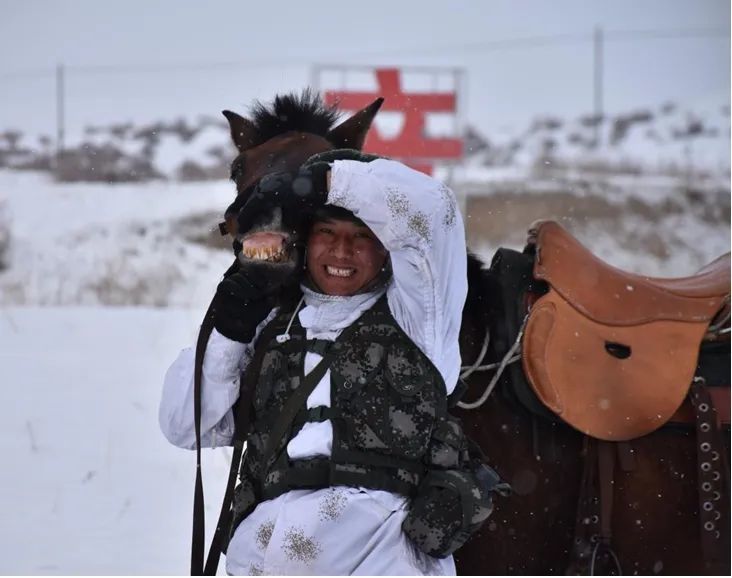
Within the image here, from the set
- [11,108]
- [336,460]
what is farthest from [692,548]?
[11,108]

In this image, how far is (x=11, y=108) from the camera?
14.4 meters

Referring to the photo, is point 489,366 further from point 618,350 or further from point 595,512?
point 595,512

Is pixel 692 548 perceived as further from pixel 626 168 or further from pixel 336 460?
pixel 626 168

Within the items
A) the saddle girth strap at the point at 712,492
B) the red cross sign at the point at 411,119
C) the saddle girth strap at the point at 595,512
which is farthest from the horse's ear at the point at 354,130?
the red cross sign at the point at 411,119

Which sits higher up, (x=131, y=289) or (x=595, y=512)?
(x=131, y=289)

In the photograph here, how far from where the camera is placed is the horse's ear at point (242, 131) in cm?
297

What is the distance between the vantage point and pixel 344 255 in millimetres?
2484

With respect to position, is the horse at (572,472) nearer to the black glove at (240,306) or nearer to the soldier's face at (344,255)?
the soldier's face at (344,255)

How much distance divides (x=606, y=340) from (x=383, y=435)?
1108mm

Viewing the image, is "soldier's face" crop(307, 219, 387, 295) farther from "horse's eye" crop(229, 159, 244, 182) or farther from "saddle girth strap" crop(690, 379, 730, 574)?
"saddle girth strap" crop(690, 379, 730, 574)

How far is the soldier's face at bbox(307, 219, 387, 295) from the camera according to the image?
8.16ft

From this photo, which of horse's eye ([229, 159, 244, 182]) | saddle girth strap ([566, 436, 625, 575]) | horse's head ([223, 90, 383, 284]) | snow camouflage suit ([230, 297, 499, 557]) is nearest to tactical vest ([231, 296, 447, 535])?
snow camouflage suit ([230, 297, 499, 557])

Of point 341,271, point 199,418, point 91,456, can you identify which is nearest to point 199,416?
point 199,418

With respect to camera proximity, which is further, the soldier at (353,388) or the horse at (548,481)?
the horse at (548,481)
